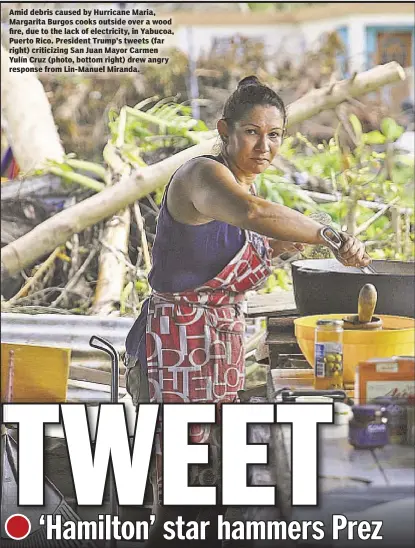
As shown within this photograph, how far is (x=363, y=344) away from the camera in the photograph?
2.82 metres

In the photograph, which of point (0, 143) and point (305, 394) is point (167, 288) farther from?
point (0, 143)

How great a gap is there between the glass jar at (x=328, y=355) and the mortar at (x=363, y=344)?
0.03 meters

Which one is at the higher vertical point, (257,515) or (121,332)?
(121,332)

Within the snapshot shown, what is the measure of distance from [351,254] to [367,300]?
154 millimetres

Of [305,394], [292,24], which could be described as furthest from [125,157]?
[305,394]

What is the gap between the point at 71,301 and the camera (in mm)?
3211

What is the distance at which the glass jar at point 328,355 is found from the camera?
2793 millimetres

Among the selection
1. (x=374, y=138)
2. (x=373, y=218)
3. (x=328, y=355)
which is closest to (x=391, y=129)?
(x=374, y=138)

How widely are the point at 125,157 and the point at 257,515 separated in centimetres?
123

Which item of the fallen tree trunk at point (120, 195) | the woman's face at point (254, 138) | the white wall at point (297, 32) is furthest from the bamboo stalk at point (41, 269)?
the white wall at point (297, 32)

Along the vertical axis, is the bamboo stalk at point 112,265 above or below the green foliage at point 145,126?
below

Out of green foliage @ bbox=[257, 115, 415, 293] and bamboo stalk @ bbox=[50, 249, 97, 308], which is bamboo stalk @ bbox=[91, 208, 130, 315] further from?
green foliage @ bbox=[257, 115, 415, 293]

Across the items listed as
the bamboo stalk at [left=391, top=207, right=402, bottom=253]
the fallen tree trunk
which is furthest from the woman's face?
the bamboo stalk at [left=391, top=207, right=402, bottom=253]

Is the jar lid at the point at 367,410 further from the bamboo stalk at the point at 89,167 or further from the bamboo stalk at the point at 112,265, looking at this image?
the bamboo stalk at the point at 89,167
